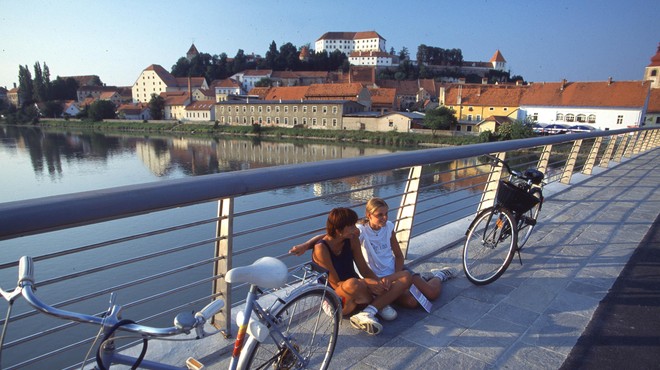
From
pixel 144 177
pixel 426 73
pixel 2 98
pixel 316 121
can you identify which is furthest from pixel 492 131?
pixel 2 98

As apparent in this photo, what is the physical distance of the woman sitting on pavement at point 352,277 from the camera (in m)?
2.59

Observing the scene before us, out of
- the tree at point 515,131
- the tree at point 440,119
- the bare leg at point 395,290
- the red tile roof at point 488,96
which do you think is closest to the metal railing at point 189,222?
the bare leg at point 395,290

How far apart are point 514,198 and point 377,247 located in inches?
54.8

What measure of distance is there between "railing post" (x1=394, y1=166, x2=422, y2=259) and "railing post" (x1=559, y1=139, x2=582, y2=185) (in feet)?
16.6

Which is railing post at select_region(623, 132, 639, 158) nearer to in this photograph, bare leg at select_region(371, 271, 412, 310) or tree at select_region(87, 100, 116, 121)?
bare leg at select_region(371, 271, 412, 310)

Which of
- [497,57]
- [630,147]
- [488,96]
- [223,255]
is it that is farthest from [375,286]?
[497,57]

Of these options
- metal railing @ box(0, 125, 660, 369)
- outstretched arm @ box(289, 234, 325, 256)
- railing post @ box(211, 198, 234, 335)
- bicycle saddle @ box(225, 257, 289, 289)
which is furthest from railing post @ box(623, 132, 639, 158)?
bicycle saddle @ box(225, 257, 289, 289)

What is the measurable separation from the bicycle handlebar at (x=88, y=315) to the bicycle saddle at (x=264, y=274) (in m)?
0.21

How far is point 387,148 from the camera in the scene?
173 feet

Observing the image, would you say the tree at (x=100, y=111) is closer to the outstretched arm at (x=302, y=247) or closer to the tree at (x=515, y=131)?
the tree at (x=515, y=131)

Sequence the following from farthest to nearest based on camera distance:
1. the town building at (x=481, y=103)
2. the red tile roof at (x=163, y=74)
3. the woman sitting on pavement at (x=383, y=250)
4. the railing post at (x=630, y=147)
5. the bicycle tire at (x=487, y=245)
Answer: the red tile roof at (x=163, y=74), the town building at (x=481, y=103), the railing post at (x=630, y=147), the bicycle tire at (x=487, y=245), the woman sitting on pavement at (x=383, y=250)

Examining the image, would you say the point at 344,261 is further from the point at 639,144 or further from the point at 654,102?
the point at 654,102

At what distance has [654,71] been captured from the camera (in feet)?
207

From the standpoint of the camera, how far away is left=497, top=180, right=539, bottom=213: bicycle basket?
11.7 feet
